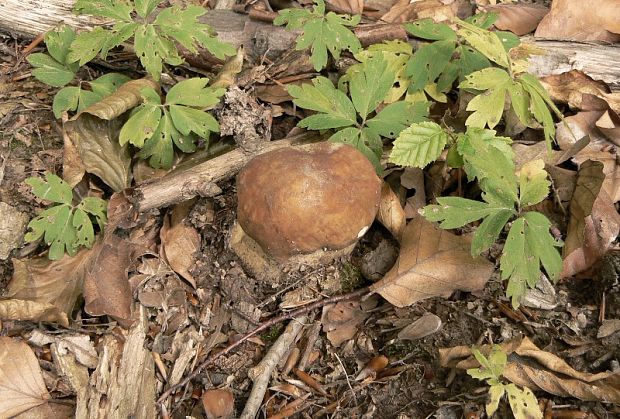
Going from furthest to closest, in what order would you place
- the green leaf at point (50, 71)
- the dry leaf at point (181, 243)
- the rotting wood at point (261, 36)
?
the rotting wood at point (261, 36) → the green leaf at point (50, 71) → the dry leaf at point (181, 243)

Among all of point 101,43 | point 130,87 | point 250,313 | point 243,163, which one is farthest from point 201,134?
point 250,313

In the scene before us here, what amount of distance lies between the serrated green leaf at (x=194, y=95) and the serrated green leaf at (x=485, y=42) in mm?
1355

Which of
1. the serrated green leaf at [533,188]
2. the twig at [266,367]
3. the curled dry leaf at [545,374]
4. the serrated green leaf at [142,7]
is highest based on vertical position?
the serrated green leaf at [142,7]

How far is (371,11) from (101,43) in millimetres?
1853

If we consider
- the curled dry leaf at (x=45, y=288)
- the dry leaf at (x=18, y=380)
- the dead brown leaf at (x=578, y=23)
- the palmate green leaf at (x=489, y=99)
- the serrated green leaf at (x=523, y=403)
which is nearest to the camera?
the serrated green leaf at (x=523, y=403)

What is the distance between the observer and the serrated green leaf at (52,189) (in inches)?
118

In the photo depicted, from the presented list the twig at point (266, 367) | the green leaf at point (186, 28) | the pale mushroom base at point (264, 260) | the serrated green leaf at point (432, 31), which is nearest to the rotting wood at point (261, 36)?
the serrated green leaf at point (432, 31)

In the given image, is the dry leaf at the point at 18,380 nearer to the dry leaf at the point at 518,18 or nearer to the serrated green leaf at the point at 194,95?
the serrated green leaf at the point at 194,95

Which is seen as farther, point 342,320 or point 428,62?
point 428,62

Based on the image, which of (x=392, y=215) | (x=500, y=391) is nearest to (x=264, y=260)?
(x=392, y=215)

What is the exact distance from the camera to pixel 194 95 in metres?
3.13

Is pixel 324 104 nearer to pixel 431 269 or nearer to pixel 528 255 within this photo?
pixel 431 269

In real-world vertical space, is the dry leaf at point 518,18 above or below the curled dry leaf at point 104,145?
above

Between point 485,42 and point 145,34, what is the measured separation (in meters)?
1.85
